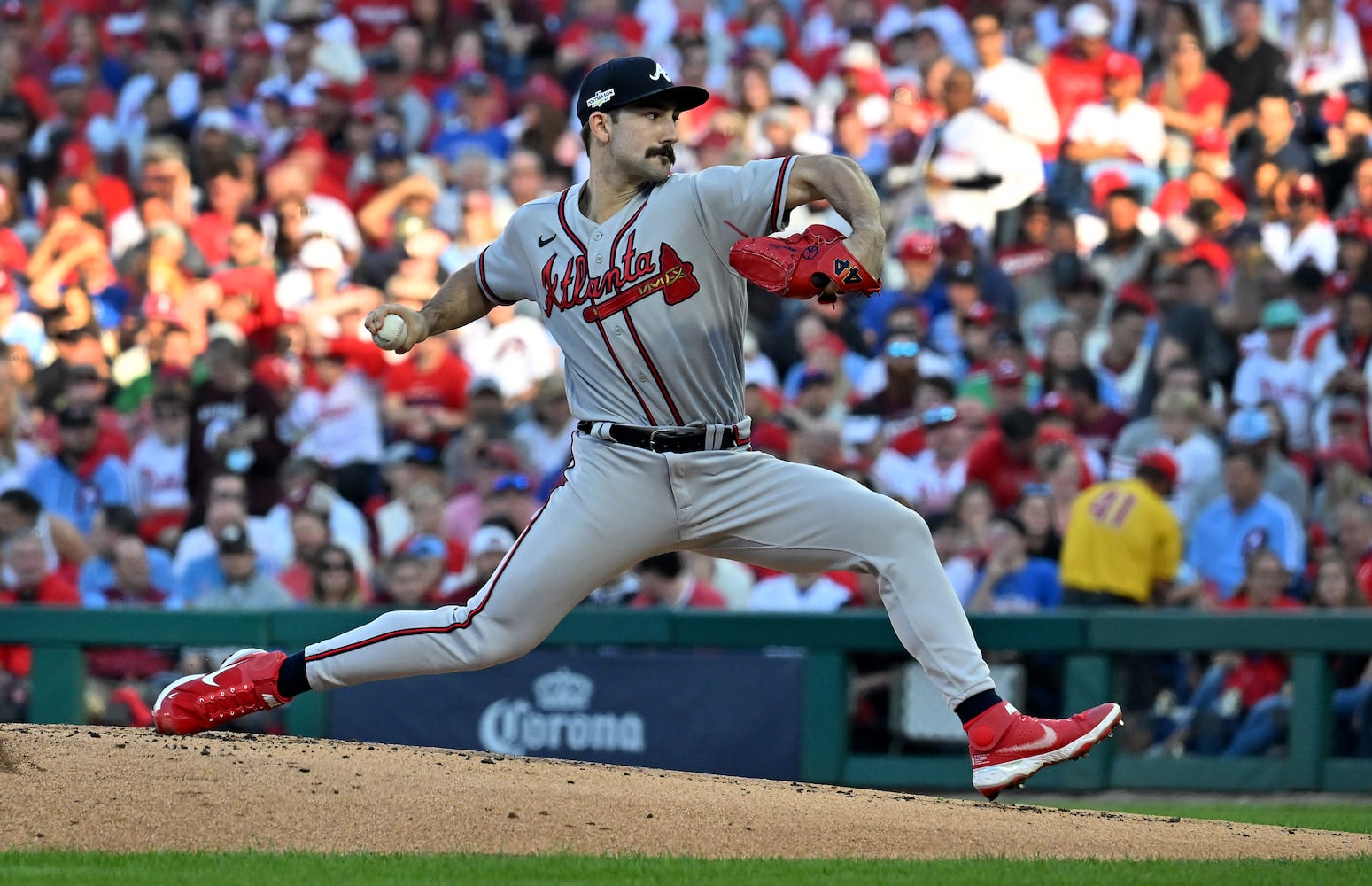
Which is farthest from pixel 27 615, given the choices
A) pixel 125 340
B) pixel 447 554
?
pixel 125 340

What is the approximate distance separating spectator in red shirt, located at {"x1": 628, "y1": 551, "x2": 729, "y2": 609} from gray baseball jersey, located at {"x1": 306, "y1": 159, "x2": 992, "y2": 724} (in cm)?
365

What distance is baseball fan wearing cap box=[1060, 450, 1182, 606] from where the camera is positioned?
28.6 ft

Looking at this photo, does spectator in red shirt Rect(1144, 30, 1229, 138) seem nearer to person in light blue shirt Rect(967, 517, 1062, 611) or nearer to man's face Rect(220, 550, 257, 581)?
person in light blue shirt Rect(967, 517, 1062, 611)

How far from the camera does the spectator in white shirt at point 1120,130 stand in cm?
1259

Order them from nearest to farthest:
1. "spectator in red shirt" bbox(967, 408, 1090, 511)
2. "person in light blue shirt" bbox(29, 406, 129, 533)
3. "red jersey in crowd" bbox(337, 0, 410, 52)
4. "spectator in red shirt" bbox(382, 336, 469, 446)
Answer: "spectator in red shirt" bbox(967, 408, 1090, 511) → "person in light blue shirt" bbox(29, 406, 129, 533) → "spectator in red shirt" bbox(382, 336, 469, 446) → "red jersey in crowd" bbox(337, 0, 410, 52)

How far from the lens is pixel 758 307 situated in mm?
11859

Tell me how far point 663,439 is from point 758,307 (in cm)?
663

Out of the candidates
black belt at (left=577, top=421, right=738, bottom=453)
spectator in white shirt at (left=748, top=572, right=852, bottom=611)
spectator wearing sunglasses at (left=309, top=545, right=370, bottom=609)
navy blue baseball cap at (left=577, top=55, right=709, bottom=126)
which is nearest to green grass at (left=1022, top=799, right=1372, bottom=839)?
spectator in white shirt at (left=748, top=572, right=852, bottom=611)

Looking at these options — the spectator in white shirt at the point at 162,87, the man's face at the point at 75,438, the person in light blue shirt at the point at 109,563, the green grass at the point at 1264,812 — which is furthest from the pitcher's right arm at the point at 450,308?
the spectator in white shirt at the point at 162,87

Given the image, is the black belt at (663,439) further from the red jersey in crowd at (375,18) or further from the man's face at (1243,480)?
the red jersey in crowd at (375,18)

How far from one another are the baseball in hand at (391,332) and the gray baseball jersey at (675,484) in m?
0.44

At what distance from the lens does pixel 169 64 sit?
15.3 metres

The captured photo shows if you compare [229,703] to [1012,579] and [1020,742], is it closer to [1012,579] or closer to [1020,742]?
[1020,742]

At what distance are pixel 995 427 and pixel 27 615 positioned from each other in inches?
183
